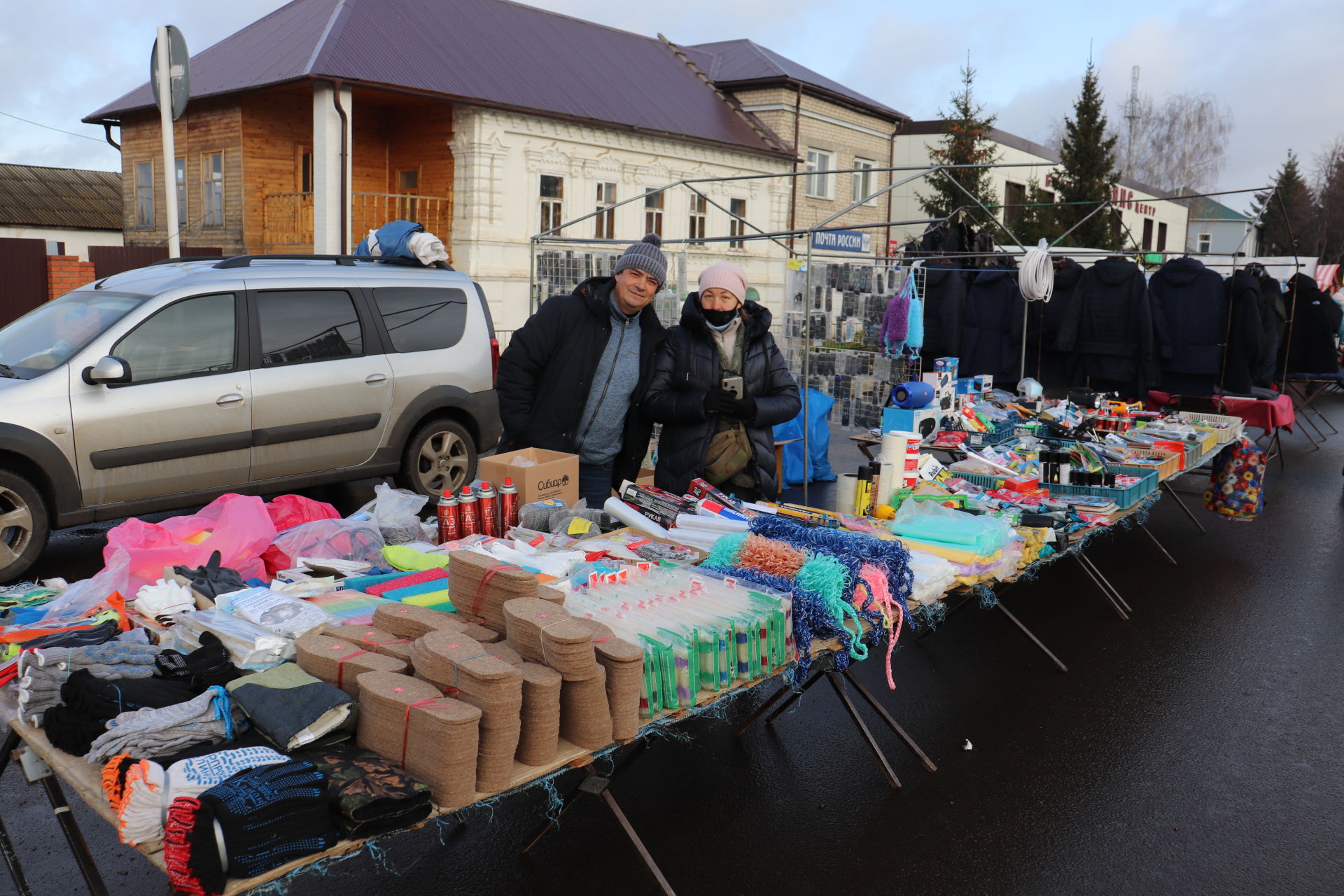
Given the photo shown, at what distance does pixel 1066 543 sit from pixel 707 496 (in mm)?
1927

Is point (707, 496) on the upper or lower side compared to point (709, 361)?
lower

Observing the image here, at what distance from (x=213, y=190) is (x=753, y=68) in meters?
14.2

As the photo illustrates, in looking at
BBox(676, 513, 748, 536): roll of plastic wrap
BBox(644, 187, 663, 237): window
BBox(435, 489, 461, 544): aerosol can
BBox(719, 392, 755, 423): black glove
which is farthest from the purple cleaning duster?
BBox(644, 187, 663, 237): window

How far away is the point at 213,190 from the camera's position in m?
19.1

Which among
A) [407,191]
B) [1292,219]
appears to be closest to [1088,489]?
[407,191]

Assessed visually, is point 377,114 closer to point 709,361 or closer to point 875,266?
point 875,266

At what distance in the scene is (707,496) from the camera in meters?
4.57

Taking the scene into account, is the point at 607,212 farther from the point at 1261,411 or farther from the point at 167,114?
the point at 1261,411

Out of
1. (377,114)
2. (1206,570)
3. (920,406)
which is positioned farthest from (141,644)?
(377,114)

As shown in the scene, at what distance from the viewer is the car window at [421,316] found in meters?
7.89

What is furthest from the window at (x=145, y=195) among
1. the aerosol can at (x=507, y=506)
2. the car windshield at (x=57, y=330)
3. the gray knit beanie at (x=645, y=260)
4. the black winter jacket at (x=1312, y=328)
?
the black winter jacket at (x=1312, y=328)

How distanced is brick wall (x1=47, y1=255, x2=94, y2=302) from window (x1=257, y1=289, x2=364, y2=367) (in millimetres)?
8516

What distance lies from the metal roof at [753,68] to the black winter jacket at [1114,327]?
53.7 ft

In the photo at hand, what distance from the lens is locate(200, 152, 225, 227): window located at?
1880 cm
